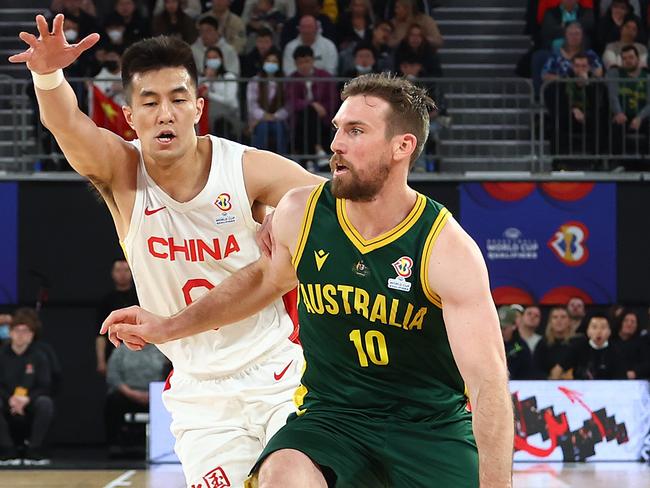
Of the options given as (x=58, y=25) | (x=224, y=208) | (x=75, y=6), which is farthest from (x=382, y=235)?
(x=75, y=6)

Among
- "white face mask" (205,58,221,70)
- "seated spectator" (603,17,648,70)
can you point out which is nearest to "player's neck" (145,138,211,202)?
"white face mask" (205,58,221,70)

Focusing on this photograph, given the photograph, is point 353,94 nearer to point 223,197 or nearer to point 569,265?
point 223,197

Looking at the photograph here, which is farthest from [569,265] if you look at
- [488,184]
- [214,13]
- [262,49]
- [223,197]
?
[223,197]

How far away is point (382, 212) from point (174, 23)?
10544mm

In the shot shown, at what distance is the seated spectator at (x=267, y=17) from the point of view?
49.7 feet

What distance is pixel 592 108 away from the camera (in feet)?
46.1

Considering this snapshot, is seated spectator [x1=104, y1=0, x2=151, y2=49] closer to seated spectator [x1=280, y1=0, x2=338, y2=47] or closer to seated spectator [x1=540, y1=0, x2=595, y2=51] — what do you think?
seated spectator [x1=280, y1=0, x2=338, y2=47]

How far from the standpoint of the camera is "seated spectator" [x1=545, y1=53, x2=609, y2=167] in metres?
13.9

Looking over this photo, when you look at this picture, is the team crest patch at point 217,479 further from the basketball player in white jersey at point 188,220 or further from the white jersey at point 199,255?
the white jersey at point 199,255

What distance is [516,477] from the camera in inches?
423

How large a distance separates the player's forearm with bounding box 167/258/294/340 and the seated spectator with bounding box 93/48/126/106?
844 centimetres

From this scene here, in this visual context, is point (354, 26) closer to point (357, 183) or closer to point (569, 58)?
point (569, 58)

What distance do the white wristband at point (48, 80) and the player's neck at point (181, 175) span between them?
0.54 metres

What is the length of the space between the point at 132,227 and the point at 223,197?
17.0 inches
